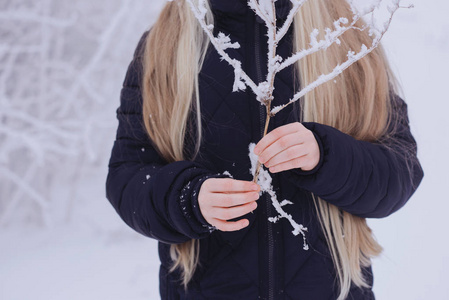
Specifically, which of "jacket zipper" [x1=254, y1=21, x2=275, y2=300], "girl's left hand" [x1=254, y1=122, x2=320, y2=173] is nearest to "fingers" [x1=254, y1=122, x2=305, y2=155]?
"girl's left hand" [x1=254, y1=122, x2=320, y2=173]

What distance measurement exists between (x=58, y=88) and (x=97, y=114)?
0.44m

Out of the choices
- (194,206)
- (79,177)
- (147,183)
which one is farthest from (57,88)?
(194,206)

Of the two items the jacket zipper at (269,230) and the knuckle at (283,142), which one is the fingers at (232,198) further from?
the jacket zipper at (269,230)

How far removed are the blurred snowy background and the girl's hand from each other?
7.04ft

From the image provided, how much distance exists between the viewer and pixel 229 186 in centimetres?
87

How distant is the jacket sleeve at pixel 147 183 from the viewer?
3.42ft

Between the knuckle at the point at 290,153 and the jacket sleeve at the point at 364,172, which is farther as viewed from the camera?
the jacket sleeve at the point at 364,172

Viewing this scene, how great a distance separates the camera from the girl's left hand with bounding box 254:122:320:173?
33.0 inches

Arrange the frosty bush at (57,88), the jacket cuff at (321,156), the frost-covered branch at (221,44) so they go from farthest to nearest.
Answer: the frosty bush at (57,88) → the jacket cuff at (321,156) → the frost-covered branch at (221,44)

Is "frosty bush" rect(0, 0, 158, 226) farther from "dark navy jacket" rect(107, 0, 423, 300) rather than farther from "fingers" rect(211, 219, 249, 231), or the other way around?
"fingers" rect(211, 219, 249, 231)

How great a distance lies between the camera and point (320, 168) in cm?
99

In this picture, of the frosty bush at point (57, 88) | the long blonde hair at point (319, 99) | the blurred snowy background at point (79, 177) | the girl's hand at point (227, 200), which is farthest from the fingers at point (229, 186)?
the frosty bush at point (57, 88)

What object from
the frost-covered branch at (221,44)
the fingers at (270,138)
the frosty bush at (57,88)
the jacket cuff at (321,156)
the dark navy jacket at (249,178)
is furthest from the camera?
the frosty bush at (57,88)

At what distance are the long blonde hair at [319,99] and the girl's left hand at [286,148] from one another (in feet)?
0.95
